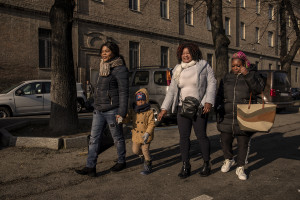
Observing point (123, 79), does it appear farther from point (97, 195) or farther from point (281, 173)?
point (281, 173)

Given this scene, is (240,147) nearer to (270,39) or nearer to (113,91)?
(113,91)

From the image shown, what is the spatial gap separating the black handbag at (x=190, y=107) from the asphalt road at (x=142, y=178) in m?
0.89

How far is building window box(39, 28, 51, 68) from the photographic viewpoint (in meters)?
16.5

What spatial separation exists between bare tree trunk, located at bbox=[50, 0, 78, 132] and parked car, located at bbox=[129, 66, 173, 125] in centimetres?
258

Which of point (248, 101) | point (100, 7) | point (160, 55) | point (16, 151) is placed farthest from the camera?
point (160, 55)

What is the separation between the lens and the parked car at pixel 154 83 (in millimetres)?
9023

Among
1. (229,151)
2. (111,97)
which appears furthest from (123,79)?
(229,151)

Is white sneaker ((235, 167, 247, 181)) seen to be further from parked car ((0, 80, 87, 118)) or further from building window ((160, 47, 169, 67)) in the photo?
building window ((160, 47, 169, 67))

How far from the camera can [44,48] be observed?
16672mm

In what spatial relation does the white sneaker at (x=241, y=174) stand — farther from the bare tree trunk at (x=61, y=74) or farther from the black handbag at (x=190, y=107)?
the bare tree trunk at (x=61, y=74)

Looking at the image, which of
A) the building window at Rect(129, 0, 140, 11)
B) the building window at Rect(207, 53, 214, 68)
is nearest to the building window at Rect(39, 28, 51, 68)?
the building window at Rect(129, 0, 140, 11)

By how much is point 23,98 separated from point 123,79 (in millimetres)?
8843

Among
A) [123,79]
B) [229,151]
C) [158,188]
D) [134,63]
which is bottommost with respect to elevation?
[158,188]

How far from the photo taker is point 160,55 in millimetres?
22547
